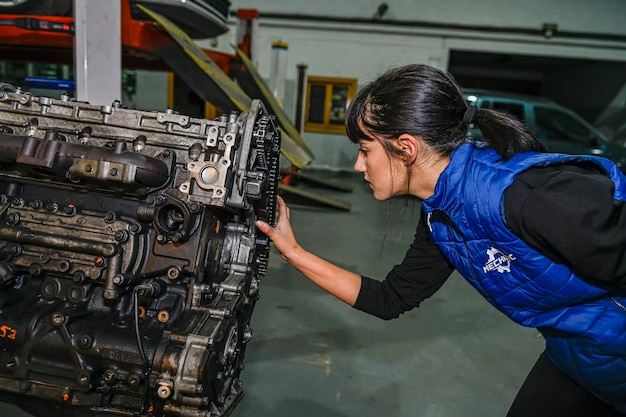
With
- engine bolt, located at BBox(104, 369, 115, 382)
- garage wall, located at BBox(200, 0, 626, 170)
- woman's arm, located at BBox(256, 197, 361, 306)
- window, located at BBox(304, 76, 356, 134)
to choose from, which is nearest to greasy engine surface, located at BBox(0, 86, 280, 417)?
engine bolt, located at BBox(104, 369, 115, 382)

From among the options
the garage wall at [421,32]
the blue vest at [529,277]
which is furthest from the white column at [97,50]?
the garage wall at [421,32]

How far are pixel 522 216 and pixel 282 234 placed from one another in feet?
2.87

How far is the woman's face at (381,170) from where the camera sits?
131 cm

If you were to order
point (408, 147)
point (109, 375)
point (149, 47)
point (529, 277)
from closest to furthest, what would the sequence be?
point (529, 277)
point (408, 147)
point (109, 375)
point (149, 47)

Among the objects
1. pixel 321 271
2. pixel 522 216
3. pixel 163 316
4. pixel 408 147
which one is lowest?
pixel 163 316

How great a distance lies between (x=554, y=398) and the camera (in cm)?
143

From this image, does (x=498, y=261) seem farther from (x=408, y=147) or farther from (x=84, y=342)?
(x=84, y=342)

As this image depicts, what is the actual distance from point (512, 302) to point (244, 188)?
88 centimetres

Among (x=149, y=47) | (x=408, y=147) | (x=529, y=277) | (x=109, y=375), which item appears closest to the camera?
(x=529, y=277)

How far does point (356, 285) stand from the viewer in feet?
5.34

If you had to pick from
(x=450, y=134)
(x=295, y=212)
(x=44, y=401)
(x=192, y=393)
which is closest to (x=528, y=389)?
(x=450, y=134)

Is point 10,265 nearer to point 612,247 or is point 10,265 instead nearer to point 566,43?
point 612,247

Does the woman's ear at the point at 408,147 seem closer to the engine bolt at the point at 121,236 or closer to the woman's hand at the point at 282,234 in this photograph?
the woman's hand at the point at 282,234

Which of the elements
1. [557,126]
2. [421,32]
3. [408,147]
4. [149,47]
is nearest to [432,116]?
[408,147]
